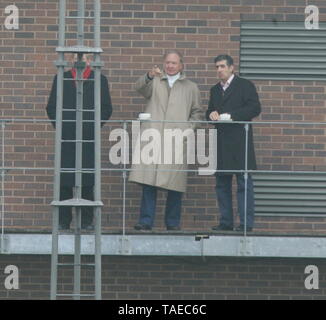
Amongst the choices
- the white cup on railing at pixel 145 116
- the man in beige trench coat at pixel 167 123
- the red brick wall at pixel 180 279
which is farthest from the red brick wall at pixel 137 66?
the white cup on railing at pixel 145 116

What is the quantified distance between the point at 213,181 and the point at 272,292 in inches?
52.2

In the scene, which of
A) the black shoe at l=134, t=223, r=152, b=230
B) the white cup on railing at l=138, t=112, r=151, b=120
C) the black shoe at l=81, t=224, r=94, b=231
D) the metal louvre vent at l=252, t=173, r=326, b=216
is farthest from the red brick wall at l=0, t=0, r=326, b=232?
the black shoe at l=134, t=223, r=152, b=230

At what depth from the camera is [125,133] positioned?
18.0 m

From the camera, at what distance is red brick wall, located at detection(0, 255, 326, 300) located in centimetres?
1911

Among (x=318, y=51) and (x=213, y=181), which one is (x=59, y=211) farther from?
(x=318, y=51)

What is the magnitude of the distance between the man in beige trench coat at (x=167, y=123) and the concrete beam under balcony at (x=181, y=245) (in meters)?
0.22

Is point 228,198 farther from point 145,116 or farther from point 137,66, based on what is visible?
point 137,66

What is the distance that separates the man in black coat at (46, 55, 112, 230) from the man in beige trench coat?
16.2 inches

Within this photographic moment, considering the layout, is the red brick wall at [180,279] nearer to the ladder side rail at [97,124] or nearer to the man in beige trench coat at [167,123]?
the man in beige trench coat at [167,123]

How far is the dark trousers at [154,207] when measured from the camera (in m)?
18.1

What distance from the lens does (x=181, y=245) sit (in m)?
18.0

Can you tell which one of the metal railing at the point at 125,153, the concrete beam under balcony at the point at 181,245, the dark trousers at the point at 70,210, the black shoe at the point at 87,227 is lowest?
the concrete beam under balcony at the point at 181,245

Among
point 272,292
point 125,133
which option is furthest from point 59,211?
point 272,292

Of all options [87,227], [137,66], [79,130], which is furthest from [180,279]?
[79,130]
